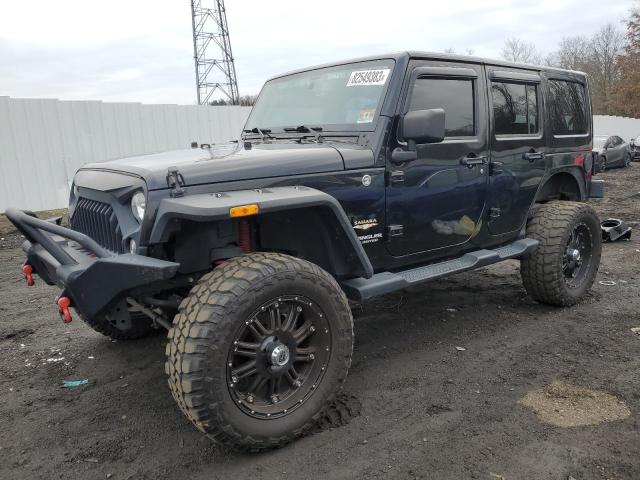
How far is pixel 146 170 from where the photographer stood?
8.84 ft

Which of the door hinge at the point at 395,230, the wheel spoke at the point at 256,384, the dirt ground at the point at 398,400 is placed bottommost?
the dirt ground at the point at 398,400

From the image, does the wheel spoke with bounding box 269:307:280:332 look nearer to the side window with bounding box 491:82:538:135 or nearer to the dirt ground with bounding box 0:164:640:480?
the dirt ground with bounding box 0:164:640:480

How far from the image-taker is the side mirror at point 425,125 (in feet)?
10.5

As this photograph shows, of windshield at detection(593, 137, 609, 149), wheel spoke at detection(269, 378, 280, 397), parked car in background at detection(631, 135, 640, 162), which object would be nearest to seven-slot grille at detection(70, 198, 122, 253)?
wheel spoke at detection(269, 378, 280, 397)

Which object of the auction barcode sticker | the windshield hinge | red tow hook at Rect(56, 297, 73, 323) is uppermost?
the auction barcode sticker

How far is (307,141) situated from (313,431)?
1827 mm

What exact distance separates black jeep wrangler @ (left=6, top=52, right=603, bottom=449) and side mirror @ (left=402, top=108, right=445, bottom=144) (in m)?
0.01

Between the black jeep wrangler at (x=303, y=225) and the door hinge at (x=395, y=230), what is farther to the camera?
the door hinge at (x=395, y=230)

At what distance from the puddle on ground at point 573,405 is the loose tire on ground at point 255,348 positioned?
1200 millimetres

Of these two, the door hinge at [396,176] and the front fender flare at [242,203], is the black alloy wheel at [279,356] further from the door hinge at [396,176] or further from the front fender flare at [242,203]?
the door hinge at [396,176]

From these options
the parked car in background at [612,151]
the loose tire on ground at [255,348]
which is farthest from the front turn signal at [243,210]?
the parked car in background at [612,151]

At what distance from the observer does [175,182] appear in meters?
2.63

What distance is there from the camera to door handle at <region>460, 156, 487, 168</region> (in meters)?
3.90

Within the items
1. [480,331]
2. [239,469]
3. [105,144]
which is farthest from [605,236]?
[105,144]
